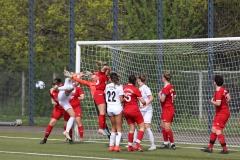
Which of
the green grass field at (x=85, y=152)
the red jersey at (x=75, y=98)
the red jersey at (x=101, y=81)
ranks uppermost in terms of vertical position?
the red jersey at (x=101, y=81)

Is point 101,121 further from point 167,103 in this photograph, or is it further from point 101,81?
A: point 167,103

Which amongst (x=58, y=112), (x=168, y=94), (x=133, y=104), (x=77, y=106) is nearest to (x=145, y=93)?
(x=168, y=94)

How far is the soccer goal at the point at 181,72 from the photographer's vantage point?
2114 centimetres

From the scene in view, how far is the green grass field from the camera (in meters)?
16.2

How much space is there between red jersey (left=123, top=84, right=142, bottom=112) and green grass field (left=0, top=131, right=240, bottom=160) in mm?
1112

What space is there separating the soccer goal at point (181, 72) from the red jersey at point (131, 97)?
3384 mm

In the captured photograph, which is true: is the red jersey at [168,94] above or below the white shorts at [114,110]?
above

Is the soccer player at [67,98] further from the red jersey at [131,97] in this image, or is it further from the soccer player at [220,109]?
the soccer player at [220,109]

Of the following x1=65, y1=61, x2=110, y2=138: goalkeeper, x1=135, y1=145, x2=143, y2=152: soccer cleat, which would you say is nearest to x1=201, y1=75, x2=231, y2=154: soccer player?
x1=135, y1=145, x2=143, y2=152: soccer cleat

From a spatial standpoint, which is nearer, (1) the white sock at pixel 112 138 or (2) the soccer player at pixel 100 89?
(1) the white sock at pixel 112 138

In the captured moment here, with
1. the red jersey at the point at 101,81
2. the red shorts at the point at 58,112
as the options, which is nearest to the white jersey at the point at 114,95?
the red jersey at the point at 101,81

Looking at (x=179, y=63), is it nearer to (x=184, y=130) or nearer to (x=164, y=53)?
(x=164, y=53)

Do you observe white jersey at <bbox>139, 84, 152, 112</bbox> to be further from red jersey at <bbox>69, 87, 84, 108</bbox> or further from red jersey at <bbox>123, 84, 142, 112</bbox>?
red jersey at <bbox>69, 87, 84, 108</bbox>

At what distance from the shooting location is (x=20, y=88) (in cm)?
3070
